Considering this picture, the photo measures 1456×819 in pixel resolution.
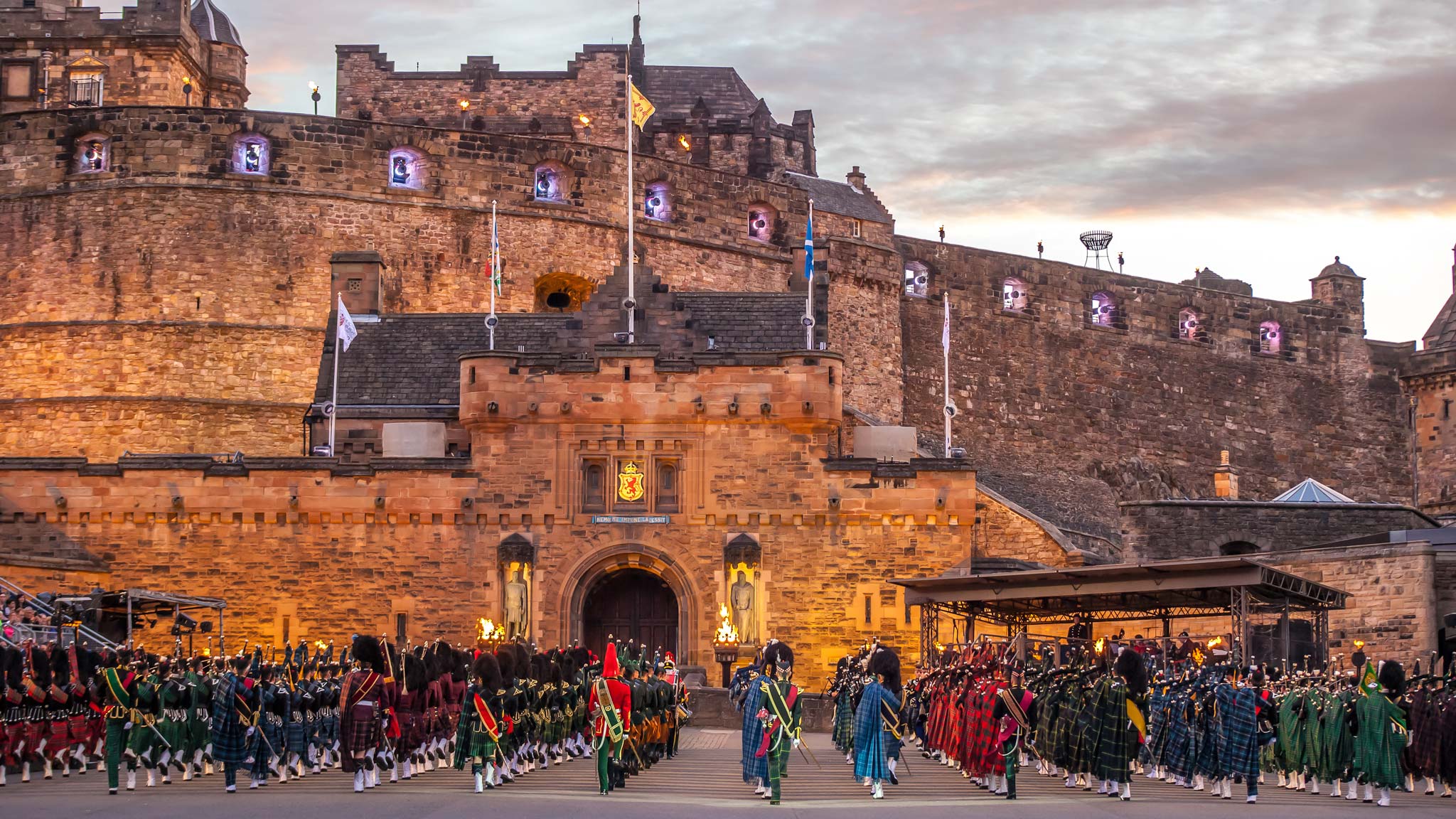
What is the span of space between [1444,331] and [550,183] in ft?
100

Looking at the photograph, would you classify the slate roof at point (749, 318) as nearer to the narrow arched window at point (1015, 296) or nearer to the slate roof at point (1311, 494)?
the slate roof at point (1311, 494)

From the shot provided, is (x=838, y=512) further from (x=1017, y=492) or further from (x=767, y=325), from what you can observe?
(x=1017, y=492)

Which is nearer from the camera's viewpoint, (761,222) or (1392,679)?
(1392,679)

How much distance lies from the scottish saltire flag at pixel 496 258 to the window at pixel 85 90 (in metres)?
14.6

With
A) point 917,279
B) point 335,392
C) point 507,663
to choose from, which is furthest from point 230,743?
point 917,279

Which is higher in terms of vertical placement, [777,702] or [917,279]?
[917,279]

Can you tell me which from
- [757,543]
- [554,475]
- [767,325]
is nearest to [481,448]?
[554,475]

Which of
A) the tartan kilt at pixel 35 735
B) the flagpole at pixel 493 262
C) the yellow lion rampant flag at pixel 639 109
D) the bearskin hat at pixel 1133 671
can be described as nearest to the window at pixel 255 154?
the flagpole at pixel 493 262

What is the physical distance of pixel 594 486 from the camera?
40906 millimetres

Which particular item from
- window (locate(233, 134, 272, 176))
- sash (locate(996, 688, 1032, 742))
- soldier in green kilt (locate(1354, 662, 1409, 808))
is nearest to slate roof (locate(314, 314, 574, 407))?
window (locate(233, 134, 272, 176))

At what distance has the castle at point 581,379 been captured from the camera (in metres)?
40.5

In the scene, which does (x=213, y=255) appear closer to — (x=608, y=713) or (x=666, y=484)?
(x=666, y=484)

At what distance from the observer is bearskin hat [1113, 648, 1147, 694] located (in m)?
24.3

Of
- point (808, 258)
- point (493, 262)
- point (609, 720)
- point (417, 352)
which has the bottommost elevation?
point (609, 720)
